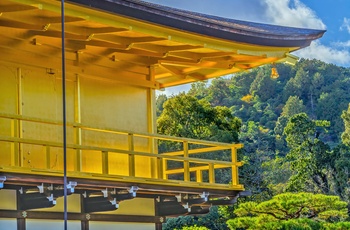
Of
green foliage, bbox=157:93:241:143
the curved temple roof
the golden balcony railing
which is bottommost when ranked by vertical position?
the golden balcony railing

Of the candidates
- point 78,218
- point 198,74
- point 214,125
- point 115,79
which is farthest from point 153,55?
point 214,125

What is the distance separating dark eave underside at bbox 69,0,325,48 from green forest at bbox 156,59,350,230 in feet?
24.8

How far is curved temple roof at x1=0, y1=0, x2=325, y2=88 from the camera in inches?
407

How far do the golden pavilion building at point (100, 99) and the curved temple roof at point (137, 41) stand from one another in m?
0.02

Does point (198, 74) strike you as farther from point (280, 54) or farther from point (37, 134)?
point (37, 134)

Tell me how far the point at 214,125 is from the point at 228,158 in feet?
8.74

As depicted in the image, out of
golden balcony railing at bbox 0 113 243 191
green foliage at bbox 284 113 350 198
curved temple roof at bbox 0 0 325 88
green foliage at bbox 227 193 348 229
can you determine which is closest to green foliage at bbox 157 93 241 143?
green foliage at bbox 284 113 350 198

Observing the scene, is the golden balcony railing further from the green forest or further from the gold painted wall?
the green forest

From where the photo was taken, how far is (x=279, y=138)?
48375 mm

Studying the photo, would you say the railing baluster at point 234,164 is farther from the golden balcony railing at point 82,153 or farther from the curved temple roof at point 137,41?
the curved temple roof at point 137,41

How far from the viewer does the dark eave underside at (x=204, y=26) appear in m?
10.3

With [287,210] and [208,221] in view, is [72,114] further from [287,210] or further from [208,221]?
[208,221]

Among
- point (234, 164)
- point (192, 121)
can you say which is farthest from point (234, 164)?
point (192, 121)

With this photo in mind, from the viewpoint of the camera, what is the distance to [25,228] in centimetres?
1078
